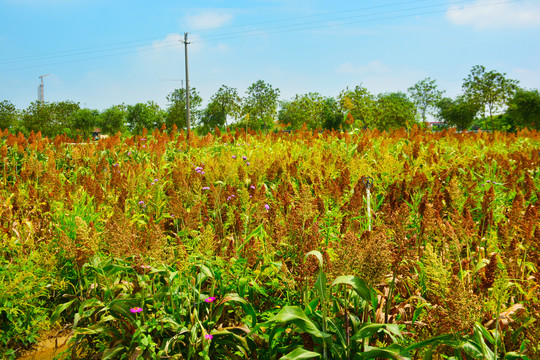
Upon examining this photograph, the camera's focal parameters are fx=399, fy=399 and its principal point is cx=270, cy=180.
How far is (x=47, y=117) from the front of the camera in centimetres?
4453

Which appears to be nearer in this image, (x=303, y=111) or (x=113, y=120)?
(x=303, y=111)

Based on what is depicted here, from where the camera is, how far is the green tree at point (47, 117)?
4378 cm

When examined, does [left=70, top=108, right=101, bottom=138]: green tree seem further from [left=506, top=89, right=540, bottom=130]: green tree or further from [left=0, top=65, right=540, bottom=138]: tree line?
[left=506, top=89, right=540, bottom=130]: green tree

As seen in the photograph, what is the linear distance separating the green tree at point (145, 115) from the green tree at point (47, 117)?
1135 centimetres

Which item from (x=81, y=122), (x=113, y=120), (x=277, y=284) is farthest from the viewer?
(x=113, y=120)

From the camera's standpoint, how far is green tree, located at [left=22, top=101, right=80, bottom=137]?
1724 inches

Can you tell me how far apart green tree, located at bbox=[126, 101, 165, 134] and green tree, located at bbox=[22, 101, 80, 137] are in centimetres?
1135

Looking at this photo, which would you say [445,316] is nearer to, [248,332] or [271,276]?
[248,332]

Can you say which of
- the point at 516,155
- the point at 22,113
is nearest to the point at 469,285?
the point at 516,155

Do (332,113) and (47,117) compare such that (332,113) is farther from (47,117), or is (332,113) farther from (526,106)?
(47,117)

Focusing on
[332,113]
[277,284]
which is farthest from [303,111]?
[277,284]

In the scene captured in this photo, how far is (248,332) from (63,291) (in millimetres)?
1711

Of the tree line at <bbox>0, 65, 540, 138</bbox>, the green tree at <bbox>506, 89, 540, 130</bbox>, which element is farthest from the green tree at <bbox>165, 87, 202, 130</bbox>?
the green tree at <bbox>506, 89, 540, 130</bbox>

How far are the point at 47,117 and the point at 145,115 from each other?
16.6 m
